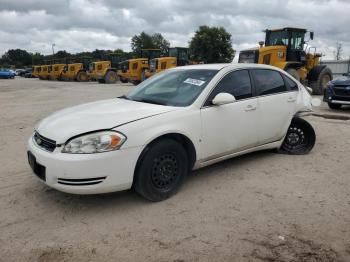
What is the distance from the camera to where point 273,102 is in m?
5.27

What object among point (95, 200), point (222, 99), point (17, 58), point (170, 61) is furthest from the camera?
point (17, 58)

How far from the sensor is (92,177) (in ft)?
11.5

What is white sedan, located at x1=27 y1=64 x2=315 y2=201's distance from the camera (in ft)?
11.7

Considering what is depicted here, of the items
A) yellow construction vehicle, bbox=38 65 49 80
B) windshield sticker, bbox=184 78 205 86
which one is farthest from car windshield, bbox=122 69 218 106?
yellow construction vehicle, bbox=38 65 49 80

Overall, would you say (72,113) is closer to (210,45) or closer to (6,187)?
(6,187)

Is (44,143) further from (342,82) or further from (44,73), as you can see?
(44,73)

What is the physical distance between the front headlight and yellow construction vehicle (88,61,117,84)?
90.5 ft

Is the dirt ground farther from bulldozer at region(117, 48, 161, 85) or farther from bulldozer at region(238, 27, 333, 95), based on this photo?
bulldozer at region(117, 48, 161, 85)

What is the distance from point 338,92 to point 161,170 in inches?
349

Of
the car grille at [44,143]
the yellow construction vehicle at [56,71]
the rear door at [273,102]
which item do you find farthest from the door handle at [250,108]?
the yellow construction vehicle at [56,71]

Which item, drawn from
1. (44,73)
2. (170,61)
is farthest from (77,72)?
(170,61)

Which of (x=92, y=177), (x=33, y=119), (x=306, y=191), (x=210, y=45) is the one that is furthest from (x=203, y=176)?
(x=210, y=45)

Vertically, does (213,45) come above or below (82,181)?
above

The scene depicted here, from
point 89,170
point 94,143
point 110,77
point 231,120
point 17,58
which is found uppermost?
point 17,58
